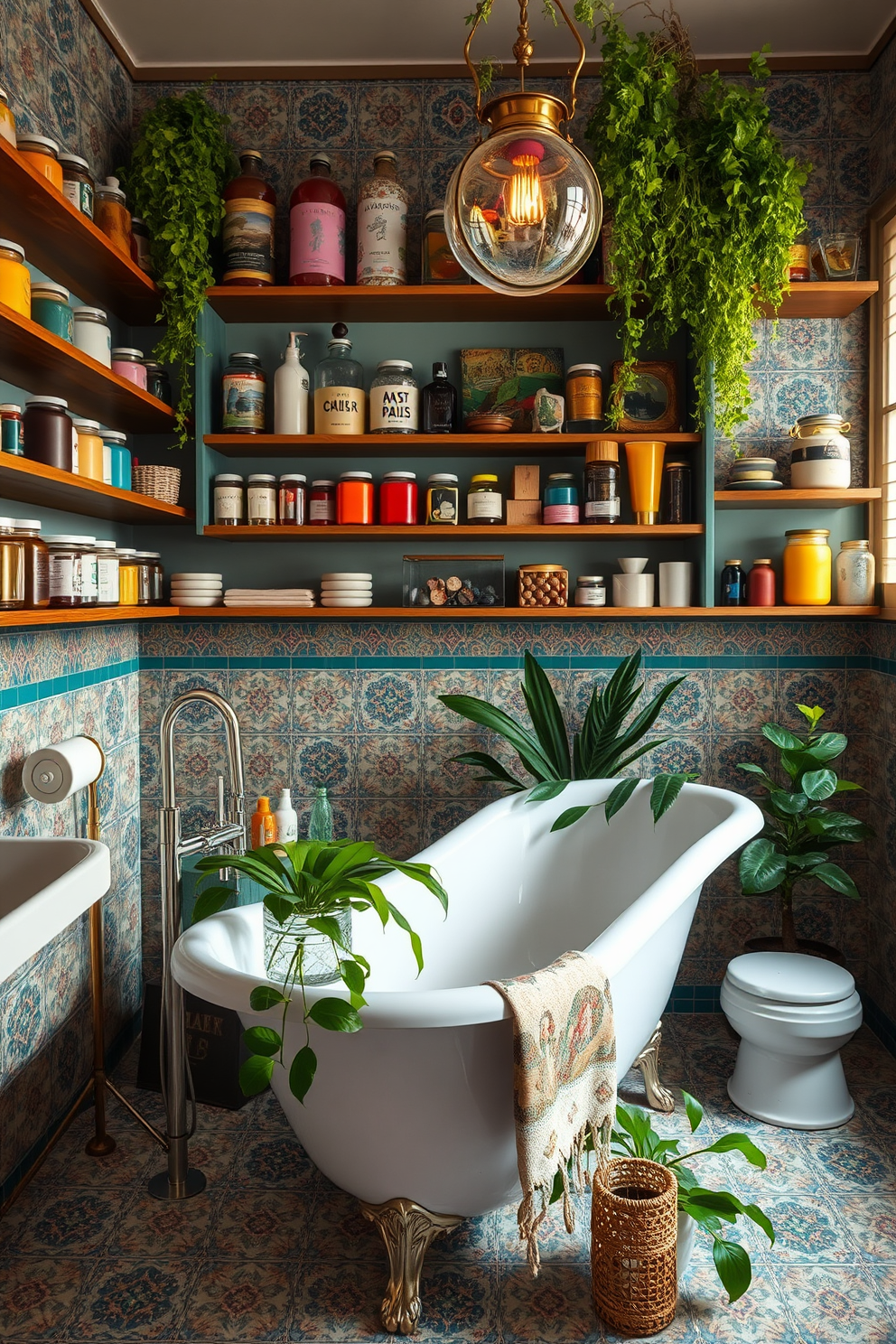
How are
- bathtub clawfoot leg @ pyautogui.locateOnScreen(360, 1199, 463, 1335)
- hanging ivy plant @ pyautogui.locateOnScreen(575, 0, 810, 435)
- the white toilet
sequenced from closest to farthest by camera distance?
bathtub clawfoot leg @ pyautogui.locateOnScreen(360, 1199, 463, 1335) < the white toilet < hanging ivy plant @ pyautogui.locateOnScreen(575, 0, 810, 435)

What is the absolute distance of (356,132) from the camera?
2.87m

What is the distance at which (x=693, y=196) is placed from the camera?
250 centimetres

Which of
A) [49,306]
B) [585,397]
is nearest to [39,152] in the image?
[49,306]

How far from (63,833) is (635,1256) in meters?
1.57

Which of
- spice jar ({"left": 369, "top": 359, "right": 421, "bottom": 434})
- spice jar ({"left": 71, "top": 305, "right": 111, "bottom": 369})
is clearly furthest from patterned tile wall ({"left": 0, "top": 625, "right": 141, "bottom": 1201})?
spice jar ({"left": 369, "top": 359, "right": 421, "bottom": 434})

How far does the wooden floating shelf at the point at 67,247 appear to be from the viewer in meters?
1.81

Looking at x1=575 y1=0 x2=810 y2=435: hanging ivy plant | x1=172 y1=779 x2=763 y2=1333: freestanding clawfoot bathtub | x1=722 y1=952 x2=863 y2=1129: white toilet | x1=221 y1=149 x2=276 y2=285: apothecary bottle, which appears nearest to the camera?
x1=172 y1=779 x2=763 y2=1333: freestanding clawfoot bathtub

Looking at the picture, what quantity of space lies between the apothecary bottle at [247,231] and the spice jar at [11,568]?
4.11 ft

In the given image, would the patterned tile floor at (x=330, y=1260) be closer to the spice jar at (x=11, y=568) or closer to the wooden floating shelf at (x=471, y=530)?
the spice jar at (x=11, y=568)

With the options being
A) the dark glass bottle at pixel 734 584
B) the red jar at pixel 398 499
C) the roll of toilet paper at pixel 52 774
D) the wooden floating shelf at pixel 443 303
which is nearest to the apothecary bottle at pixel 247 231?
the wooden floating shelf at pixel 443 303

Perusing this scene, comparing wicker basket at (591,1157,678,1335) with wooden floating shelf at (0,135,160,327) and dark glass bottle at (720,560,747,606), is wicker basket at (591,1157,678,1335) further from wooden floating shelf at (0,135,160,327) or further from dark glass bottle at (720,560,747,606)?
wooden floating shelf at (0,135,160,327)

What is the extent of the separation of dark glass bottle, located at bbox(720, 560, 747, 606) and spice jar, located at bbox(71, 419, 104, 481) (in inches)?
68.6

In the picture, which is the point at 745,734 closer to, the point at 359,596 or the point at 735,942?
the point at 735,942

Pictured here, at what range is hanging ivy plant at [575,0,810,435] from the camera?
2430mm
